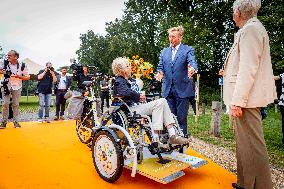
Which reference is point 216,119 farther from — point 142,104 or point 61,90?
point 61,90

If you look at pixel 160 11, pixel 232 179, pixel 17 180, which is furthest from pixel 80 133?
pixel 160 11

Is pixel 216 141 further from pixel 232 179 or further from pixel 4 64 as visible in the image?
pixel 4 64

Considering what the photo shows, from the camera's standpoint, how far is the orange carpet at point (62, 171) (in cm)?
344

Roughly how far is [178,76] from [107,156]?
1818mm

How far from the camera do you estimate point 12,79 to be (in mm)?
6934

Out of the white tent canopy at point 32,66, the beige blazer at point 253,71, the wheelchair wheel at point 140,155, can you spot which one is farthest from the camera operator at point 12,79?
the white tent canopy at point 32,66

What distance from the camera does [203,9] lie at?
23969mm

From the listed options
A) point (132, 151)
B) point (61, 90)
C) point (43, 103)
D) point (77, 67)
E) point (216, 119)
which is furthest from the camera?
point (61, 90)

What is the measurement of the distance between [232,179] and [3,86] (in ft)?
18.5

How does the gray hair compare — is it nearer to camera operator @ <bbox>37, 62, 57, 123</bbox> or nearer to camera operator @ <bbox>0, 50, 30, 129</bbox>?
camera operator @ <bbox>0, 50, 30, 129</bbox>

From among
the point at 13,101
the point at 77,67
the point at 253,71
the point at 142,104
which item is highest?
the point at 77,67

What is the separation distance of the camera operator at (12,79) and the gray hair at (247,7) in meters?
A: 5.70

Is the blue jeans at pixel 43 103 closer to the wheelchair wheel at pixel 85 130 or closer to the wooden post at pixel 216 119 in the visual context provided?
the wheelchair wheel at pixel 85 130

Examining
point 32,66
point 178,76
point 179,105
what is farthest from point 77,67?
point 32,66
